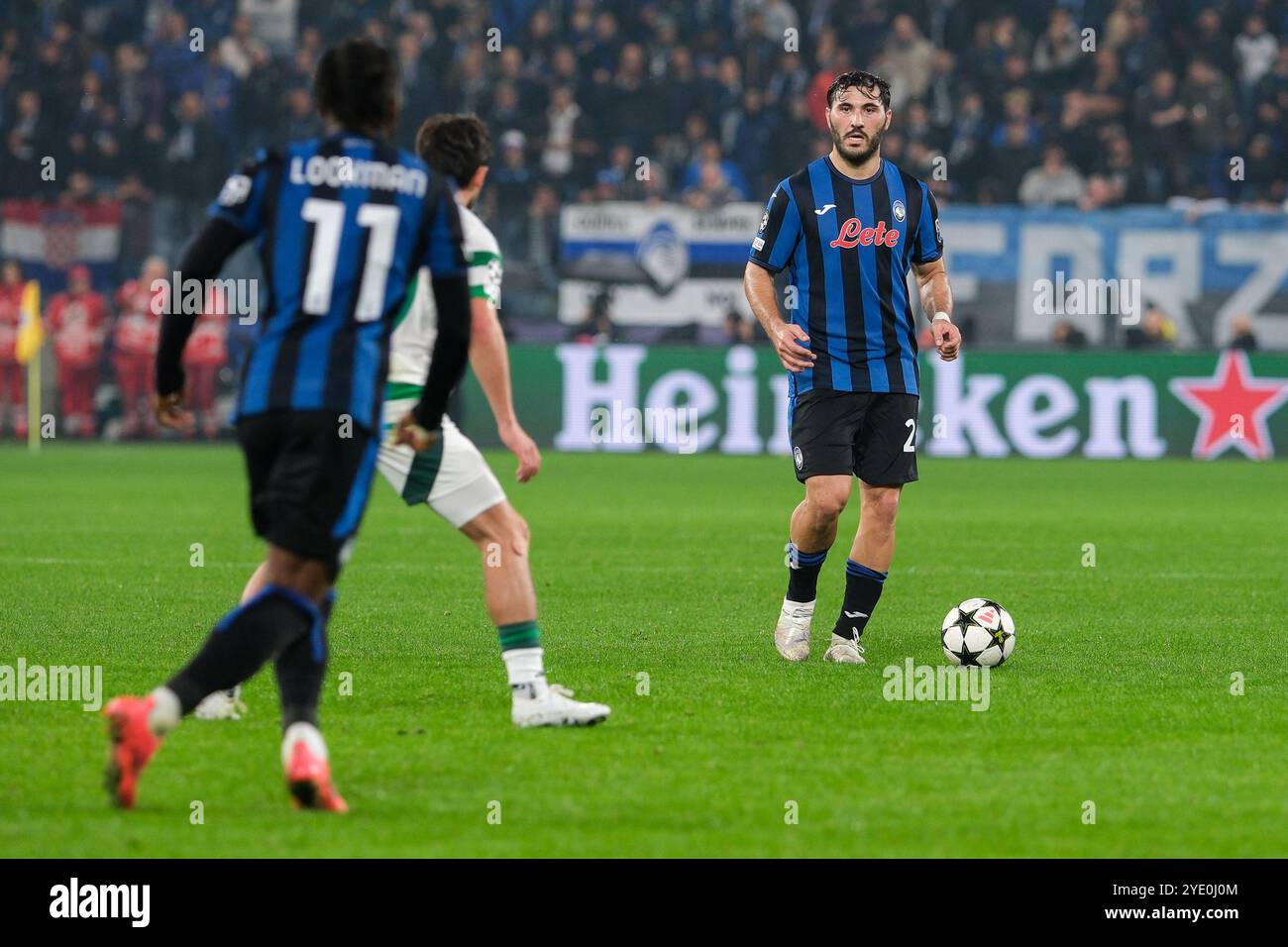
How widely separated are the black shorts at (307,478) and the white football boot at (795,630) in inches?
126

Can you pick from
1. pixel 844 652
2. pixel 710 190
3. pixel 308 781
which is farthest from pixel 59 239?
pixel 308 781

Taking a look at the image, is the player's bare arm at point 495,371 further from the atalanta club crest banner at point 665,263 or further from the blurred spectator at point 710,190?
the blurred spectator at point 710,190

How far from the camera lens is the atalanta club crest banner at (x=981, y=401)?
20172 mm

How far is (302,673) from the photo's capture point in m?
4.78

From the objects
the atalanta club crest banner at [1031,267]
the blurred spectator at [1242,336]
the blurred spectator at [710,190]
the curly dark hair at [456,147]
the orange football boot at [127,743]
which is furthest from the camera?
the blurred spectator at [710,190]

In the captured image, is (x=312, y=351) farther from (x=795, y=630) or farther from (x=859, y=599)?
(x=859, y=599)

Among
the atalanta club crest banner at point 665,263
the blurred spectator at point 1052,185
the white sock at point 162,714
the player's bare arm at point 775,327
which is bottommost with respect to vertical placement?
the white sock at point 162,714

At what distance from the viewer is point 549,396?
69.2ft

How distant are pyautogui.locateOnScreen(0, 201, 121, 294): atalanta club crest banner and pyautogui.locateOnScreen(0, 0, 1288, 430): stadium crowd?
0.21m

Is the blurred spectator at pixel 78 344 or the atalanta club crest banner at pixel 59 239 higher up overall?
the atalanta club crest banner at pixel 59 239

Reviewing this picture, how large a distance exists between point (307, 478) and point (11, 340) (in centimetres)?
2042

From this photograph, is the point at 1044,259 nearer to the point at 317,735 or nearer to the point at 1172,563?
the point at 1172,563

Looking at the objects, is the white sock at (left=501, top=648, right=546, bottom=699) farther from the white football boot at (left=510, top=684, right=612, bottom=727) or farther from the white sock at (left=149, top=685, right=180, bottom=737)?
the white sock at (left=149, top=685, right=180, bottom=737)

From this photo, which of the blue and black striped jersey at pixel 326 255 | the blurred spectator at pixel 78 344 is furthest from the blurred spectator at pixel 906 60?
the blue and black striped jersey at pixel 326 255
